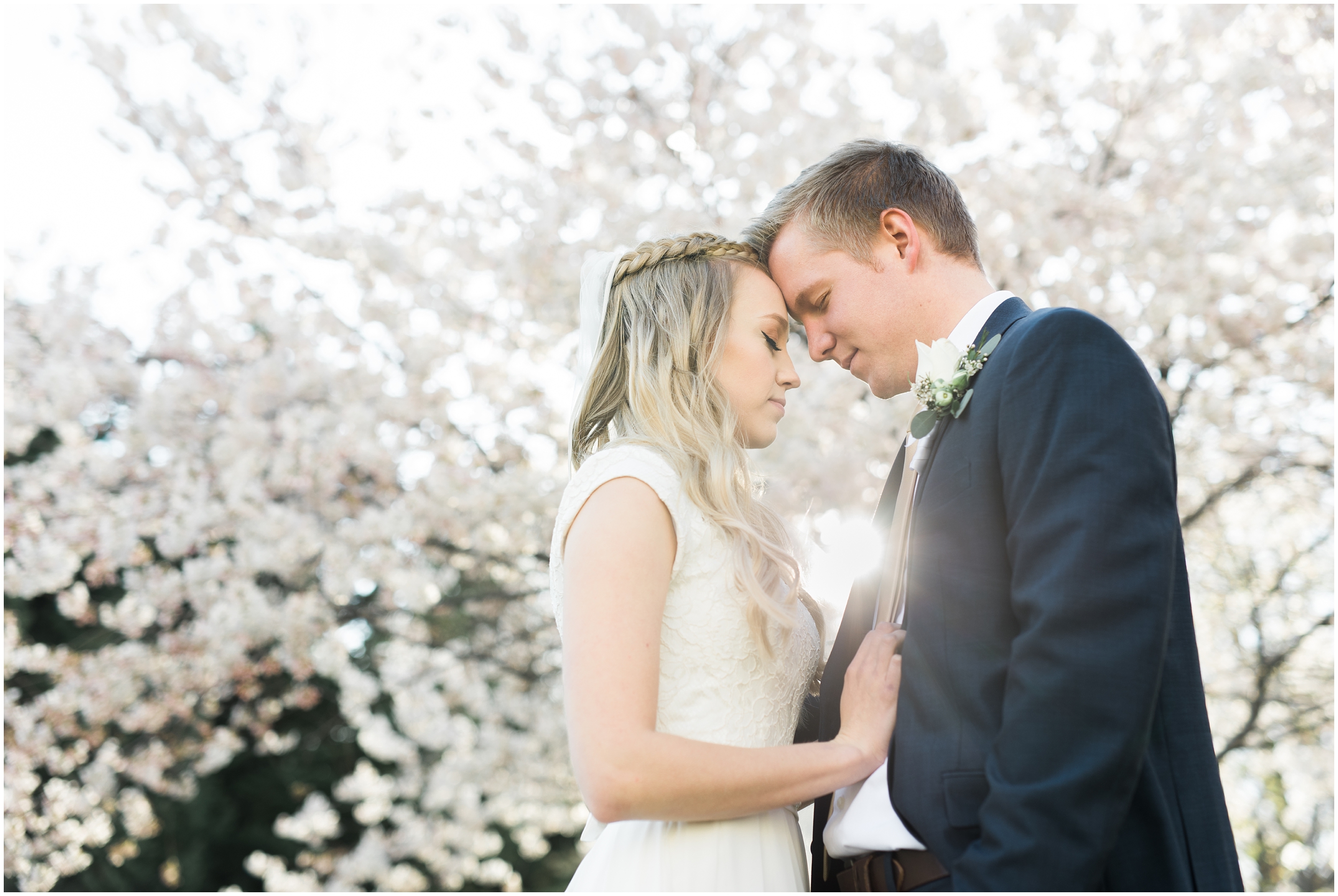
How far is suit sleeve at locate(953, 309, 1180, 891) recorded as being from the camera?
4.31ft

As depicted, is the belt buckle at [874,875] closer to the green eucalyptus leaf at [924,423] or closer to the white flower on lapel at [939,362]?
the green eucalyptus leaf at [924,423]

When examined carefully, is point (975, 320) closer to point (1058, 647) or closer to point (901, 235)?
point (901, 235)

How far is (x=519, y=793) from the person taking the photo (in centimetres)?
553

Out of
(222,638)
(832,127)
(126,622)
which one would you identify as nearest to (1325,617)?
(832,127)

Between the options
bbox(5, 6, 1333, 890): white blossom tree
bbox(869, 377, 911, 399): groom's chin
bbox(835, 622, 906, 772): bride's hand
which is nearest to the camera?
bbox(835, 622, 906, 772): bride's hand

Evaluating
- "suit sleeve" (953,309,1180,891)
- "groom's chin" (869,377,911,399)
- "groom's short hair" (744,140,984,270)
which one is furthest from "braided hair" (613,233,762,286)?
"suit sleeve" (953,309,1180,891)

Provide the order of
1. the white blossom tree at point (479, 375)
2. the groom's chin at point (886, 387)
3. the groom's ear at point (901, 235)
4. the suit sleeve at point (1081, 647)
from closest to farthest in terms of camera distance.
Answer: the suit sleeve at point (1081, 647), the groom's ear at point (901, 235), the groom's chin at point (886, 387), the white blossom tree at point (479, 375)

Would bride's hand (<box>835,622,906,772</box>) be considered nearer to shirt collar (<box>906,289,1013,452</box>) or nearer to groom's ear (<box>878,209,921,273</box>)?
shirt collar (<box>906,289,1013,452</box>)

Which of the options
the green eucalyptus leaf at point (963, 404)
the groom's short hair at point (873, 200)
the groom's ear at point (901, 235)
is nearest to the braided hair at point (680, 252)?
the groom's short hair at point (873, 200)

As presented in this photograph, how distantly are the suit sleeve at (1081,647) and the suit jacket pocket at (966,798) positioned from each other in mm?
55

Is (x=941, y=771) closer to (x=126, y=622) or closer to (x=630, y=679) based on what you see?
(x=630, y=679)

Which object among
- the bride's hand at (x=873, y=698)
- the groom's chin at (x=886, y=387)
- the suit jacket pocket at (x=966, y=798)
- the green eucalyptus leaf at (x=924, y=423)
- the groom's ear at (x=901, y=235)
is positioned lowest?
the suit jacket pocket at (x=966, y=798)

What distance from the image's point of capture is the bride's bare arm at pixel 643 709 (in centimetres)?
151

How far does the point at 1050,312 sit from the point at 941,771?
2.86ft
